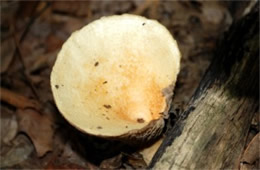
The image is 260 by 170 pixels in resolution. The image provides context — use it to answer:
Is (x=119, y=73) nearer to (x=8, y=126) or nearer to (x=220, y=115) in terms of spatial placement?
(x=220, y=115)

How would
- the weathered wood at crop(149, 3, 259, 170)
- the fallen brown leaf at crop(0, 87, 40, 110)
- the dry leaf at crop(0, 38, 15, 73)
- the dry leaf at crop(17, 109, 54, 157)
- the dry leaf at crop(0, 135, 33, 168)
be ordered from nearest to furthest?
the weathered wood at crop(149, 3, 259, 170), the dry leaf at crop(0, 135, 33, 168), the dry leaf at crop(17, 109, 54, 157), the fallen brown leaf at crop(0, 87, 40, 110), the dry leaf at crop(0, 38, 15, 73)

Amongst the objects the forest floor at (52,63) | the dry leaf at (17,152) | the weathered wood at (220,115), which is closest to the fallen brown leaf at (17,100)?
the forest floor at (52,63)

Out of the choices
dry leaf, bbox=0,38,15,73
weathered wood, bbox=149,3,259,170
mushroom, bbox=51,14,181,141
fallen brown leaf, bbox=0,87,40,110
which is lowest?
fallen brown leaf, bbox=0,87,40,110

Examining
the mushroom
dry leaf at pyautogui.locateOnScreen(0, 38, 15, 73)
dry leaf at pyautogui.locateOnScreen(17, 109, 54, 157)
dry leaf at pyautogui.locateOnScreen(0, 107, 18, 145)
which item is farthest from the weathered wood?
dry leaf at pyautogui.locateOnScreen(0, 38, 15, 73)

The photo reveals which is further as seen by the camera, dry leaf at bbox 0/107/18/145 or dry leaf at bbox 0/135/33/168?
dry leaf at bbox 0/107/18/145

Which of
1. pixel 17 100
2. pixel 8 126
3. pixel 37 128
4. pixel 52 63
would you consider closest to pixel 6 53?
pixel 52 63

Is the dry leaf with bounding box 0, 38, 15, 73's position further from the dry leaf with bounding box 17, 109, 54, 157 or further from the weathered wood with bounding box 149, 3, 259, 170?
the weathered wood with bounding box 149, 3, 259, 170

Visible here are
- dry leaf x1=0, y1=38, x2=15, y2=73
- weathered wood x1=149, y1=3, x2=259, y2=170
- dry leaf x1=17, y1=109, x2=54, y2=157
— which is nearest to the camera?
weathered wood x1=149, y1=3, x2=259, y2=170

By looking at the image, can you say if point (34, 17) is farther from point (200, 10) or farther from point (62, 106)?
point (62, 106)

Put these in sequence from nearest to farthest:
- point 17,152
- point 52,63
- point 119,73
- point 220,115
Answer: point 220,115 → point 119,73 → point 17,152 → point 52,63
